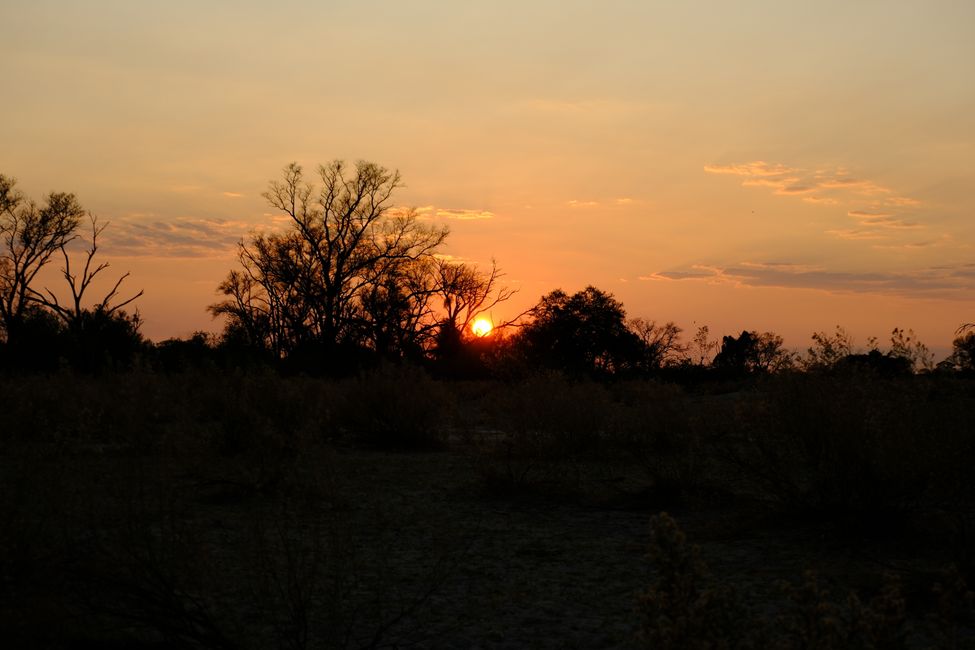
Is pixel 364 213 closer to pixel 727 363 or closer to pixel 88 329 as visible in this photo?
pixel 88 329

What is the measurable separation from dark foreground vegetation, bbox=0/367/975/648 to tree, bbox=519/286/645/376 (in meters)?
32.5

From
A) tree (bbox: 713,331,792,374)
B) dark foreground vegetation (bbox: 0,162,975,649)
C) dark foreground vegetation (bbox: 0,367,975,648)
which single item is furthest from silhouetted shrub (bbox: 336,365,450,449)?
tree (bbox: 713,331,792,374)

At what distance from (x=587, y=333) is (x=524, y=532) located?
38.1 meters

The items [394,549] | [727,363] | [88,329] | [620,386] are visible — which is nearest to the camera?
[394,549]

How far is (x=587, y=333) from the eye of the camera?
148 feet

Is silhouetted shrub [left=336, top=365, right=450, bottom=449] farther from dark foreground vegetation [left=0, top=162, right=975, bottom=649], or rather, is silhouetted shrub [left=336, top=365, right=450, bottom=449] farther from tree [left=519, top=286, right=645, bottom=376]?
tree [left=519, top=286, right=645, bottom=376]

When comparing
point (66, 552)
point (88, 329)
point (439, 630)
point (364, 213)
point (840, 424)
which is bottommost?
point (439, 630)

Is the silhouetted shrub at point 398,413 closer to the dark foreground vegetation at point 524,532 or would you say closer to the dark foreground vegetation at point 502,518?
the dark foreground vegetation at point 502,518

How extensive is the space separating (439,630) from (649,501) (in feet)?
Result: 13.8

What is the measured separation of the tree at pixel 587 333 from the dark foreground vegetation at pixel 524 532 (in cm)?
3247

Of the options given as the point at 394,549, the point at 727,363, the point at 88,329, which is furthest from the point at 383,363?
the point at 88,329

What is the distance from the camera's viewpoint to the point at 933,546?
241 inches

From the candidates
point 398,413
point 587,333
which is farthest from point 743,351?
point 398,413

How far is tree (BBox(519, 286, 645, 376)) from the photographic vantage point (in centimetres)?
4447
